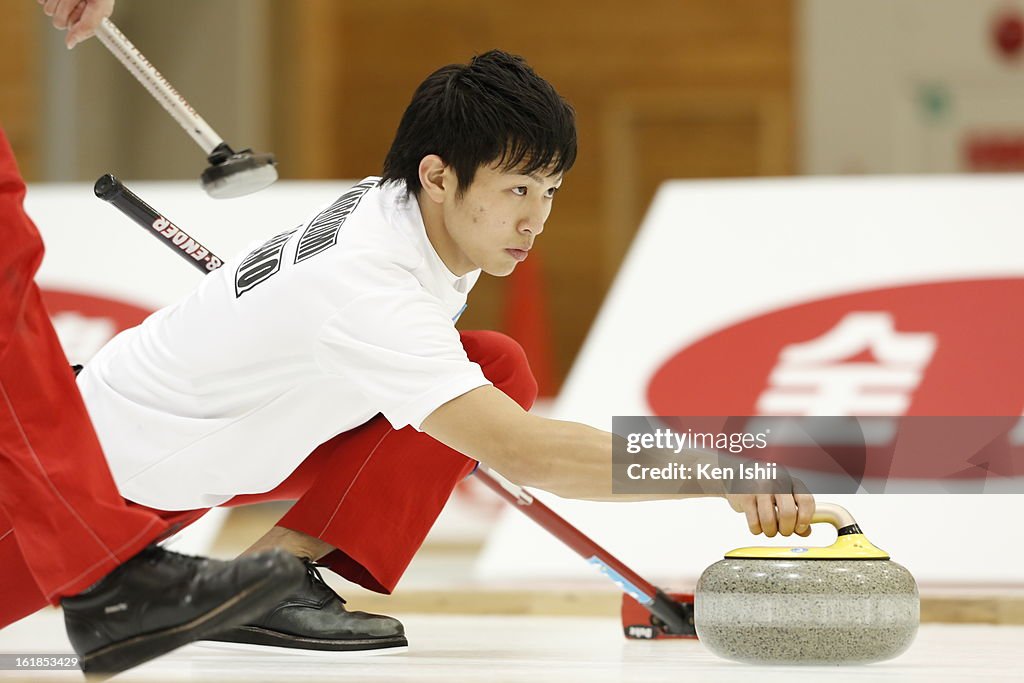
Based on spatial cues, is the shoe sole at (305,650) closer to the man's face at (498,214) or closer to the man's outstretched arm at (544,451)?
the man's outstretched arm at (544,451)

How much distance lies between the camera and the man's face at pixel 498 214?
1.75 m

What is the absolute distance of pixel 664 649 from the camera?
6.82 ft

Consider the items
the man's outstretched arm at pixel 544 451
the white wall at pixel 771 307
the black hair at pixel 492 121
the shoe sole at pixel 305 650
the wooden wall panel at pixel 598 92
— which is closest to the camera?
the man's outstretched arm at pixel 544 451

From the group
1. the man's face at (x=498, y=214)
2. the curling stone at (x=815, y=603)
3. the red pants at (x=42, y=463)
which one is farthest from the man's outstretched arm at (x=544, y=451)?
the red pants at (x=42, y=463)

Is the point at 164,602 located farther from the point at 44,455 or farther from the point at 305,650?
the point at 305,650

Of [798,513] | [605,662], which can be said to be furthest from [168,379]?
[798,513]

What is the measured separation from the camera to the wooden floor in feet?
5.33

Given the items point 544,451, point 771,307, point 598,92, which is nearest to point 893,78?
point 598,92

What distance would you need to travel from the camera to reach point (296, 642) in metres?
1.91

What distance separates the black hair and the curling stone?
56cm

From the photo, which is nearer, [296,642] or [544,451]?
[544,451]

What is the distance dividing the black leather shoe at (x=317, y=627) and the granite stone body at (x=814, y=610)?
0.46 m

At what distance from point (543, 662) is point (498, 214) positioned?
1.90 feet

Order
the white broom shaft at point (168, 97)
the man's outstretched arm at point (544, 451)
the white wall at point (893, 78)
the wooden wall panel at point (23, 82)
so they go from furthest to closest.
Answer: the white wall at point (893, 78), the wooden wall panel at point (23, 82), the white broom shaft at point (168, 97), the man's outstretched arm at point (544, 451)
